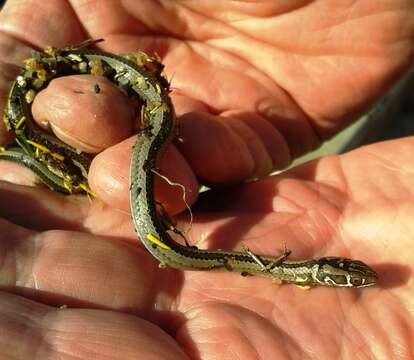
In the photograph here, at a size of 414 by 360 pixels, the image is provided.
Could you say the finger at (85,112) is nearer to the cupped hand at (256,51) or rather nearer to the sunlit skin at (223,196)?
the sunlit skin at (223,196)

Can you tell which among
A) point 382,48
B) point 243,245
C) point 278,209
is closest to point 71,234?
point 243,245

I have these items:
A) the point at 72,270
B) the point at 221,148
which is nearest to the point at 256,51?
the point at 221,148

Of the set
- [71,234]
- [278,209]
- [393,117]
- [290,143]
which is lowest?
[393,117]

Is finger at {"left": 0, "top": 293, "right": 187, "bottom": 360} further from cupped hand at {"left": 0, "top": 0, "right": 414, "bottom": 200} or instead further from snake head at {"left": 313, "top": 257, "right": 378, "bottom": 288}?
cupped hand at {"left": 0, "top": 0, "right": 414, "bottom": 200}

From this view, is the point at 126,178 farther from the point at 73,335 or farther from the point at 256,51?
the point at 256,51

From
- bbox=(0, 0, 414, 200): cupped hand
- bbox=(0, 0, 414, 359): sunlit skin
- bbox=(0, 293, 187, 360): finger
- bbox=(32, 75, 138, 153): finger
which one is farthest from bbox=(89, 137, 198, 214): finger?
bbox=(0, 293, 187, 360): finger

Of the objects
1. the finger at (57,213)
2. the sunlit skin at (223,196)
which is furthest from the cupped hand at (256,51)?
the finger at (57,213)

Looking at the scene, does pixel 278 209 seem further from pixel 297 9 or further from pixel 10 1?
pixel 10 1
